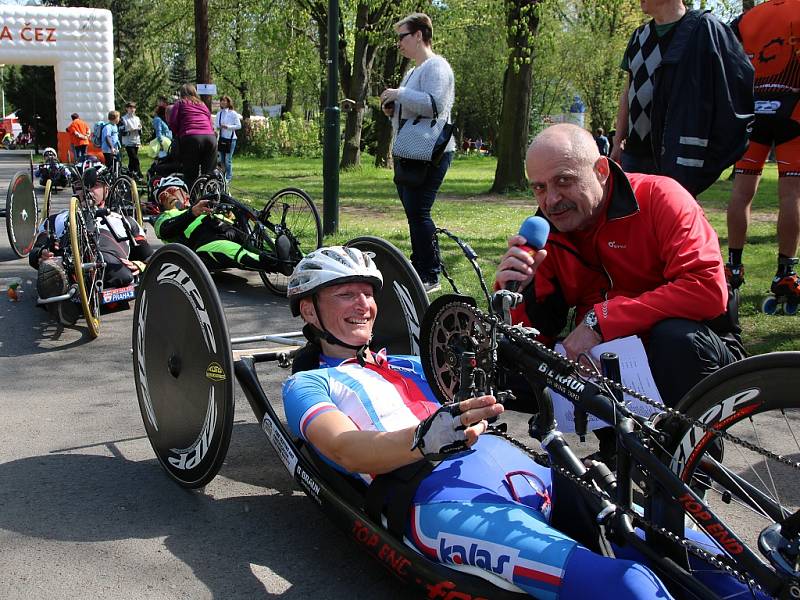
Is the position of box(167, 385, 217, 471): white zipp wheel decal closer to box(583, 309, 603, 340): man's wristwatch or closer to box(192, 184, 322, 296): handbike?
box(583, 309, 603, 340): man's wristwatch

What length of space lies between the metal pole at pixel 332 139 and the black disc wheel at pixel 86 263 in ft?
11.1

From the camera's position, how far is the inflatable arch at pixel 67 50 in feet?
83.5

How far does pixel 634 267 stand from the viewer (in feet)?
10.6

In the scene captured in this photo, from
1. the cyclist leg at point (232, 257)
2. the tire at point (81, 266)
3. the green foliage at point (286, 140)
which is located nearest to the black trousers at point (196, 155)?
the cyclist leg at point (232, 257)

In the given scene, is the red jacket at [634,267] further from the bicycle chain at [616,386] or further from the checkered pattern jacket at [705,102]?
the checkered pattern jacket at [705,102]

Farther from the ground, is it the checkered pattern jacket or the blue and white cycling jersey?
the checkered pattern jacket

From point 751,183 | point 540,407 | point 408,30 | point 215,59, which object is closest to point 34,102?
point 215,59

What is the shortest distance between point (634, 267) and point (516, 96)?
1294cm

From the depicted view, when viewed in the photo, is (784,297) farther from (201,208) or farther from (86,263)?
(86,263)

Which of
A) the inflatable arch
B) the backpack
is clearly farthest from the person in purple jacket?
the inflatable arch

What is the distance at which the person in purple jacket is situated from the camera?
13.6 metres

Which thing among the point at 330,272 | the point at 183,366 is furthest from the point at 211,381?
the point at 330,272

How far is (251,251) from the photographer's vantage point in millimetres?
7633

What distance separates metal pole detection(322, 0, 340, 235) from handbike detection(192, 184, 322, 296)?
0.97m
